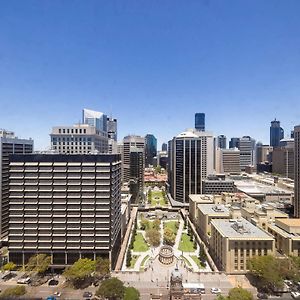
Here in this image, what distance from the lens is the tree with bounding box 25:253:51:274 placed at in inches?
2811

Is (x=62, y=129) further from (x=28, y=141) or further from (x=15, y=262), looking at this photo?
(x=15, y=262)

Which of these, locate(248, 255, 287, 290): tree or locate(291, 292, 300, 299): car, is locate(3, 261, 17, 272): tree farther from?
locate(291, 292, 300, 299): car

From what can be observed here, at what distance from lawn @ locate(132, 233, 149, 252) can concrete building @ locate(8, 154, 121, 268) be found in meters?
23.5

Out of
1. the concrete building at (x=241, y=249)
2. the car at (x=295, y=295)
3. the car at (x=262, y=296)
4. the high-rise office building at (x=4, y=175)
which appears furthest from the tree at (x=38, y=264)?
the car at (x=295, y=295)

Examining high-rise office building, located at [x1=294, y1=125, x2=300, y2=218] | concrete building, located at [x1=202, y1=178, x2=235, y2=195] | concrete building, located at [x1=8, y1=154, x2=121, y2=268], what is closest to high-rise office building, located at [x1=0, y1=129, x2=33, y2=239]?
concrete building, located at [x1=8, y1=154, x2=121, y2=268]

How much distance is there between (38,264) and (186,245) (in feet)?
166

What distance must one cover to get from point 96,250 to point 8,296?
22.5m

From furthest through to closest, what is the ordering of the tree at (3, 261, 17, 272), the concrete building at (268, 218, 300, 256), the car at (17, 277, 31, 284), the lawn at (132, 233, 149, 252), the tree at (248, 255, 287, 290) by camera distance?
the lawn at (132, 233, 149, 252) < the concrete building at (268, 218, 300, 256) < the tree at (3, 261, 17, 272) < the car at (17, 277, 31, 284) < the tree at (248, 255, 287, 290)

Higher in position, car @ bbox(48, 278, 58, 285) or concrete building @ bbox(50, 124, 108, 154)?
concrete building @ bbox(50, 124, 108, 154)

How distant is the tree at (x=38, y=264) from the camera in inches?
2811

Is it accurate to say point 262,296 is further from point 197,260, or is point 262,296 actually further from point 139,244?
point 139,244

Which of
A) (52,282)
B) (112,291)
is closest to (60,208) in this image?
(52,282)

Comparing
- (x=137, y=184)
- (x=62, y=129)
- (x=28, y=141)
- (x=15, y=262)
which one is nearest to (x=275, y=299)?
(x=15, y=262)

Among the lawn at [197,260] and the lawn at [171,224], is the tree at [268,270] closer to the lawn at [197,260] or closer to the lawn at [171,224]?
the lawn at [197,260]
